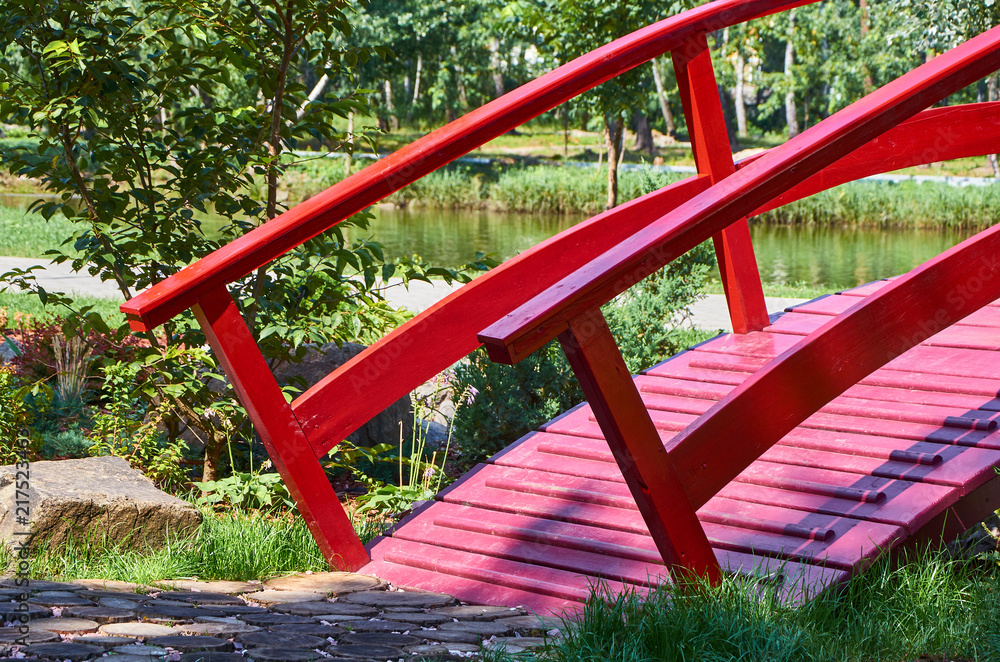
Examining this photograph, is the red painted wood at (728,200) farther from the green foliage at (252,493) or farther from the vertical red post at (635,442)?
the green foliage at (252,493)

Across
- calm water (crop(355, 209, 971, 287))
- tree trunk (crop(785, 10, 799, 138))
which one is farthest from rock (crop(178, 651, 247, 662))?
tree trunk (crop(785, 10, 799, 138))

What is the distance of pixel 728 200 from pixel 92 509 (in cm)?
256

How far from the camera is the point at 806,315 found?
5.02m

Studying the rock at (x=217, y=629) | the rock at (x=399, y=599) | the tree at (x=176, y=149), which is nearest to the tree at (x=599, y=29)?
the tree at (x=176, y=149)

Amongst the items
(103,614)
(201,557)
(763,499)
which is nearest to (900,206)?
(763,499)

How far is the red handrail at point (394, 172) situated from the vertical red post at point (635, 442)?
126 cm

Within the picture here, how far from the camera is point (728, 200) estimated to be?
2.48 m

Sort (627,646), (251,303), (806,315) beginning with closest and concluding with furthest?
(627,646), (251,303), (806,315)

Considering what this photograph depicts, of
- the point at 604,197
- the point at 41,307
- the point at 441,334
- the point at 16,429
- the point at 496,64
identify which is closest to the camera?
the point at 441,334

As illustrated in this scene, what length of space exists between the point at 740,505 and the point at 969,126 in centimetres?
251

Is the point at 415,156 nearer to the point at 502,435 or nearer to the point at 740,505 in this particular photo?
the point at 740,505

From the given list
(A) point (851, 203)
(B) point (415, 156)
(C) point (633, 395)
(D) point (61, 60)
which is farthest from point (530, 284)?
(A) point (851, 203)

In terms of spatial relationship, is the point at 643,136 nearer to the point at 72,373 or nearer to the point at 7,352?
the point at 7,352

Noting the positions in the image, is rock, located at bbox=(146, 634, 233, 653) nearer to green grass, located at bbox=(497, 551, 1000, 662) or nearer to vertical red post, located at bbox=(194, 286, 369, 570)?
green grass, located at bbox=(497, 551, 1000, 662)
